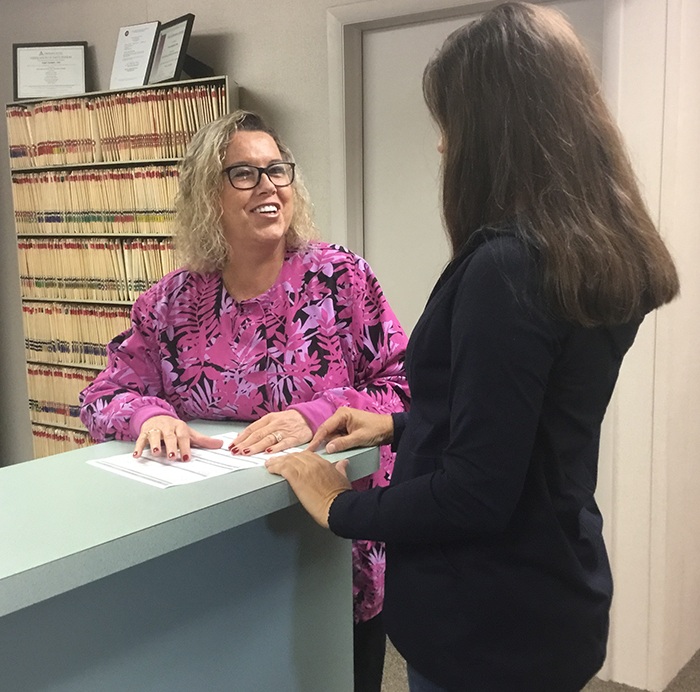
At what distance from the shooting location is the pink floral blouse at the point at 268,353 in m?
1.41

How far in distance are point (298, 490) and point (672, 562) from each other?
5.61 ft

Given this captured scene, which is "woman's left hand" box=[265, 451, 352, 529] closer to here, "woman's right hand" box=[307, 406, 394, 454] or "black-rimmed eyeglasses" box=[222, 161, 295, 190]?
"woman's right hand" box=[307, 406, 394, 454]

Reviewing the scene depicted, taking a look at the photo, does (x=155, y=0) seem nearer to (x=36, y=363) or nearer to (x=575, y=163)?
(x=36, y=363)

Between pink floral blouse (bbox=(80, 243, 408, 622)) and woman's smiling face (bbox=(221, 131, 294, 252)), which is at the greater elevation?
woman's smiling face (bbox=(221, 131, 294, 252))

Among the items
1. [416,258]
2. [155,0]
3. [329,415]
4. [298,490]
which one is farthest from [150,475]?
[155,0]

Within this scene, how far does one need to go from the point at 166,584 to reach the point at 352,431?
376 millimetres

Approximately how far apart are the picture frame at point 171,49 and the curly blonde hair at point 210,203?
4.64ft

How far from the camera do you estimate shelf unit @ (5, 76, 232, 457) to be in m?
2.91

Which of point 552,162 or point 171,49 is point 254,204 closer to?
point 552,162

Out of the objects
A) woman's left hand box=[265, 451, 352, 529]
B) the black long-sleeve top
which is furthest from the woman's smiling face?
the black long-sleeve top

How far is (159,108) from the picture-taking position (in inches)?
113

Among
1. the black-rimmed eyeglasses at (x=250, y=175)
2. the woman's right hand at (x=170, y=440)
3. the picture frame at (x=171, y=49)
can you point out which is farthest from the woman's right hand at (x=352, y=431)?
the picture frame at (x=171, y=49)

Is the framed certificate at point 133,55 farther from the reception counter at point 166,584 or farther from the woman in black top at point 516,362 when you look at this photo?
the woman in black top at point 516,362

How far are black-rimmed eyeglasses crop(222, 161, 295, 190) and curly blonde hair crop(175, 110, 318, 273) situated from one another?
0.06ft
